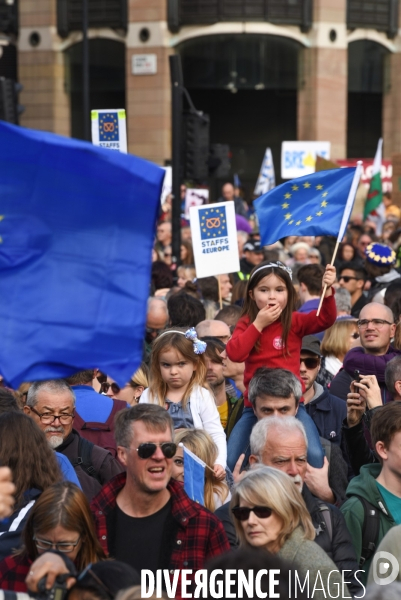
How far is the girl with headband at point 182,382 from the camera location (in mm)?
6762

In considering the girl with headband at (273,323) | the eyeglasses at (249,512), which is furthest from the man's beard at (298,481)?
the girl with headband at (273,323)

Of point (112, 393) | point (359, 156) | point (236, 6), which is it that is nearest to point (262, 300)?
point (112, 393)

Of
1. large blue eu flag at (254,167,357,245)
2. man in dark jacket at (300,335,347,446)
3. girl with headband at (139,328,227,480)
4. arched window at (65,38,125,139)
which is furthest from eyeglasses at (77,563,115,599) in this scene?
arched window at (65,38,125,139)

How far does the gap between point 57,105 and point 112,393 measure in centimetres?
3245

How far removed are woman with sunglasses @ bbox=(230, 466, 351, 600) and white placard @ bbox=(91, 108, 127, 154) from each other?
829 cm

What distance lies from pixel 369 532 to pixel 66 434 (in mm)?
1689

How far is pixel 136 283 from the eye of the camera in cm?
458

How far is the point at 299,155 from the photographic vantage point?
27.2 m

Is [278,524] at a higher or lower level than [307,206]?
lower

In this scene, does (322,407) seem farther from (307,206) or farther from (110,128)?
(110,128)

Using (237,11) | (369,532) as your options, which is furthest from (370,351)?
(237,11)

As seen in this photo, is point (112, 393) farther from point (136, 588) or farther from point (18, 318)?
point (136, 588)

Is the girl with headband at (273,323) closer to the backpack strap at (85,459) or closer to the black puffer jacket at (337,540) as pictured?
the backpack strap at (85,459)

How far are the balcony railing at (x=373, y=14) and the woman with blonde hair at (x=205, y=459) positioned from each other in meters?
34.5
